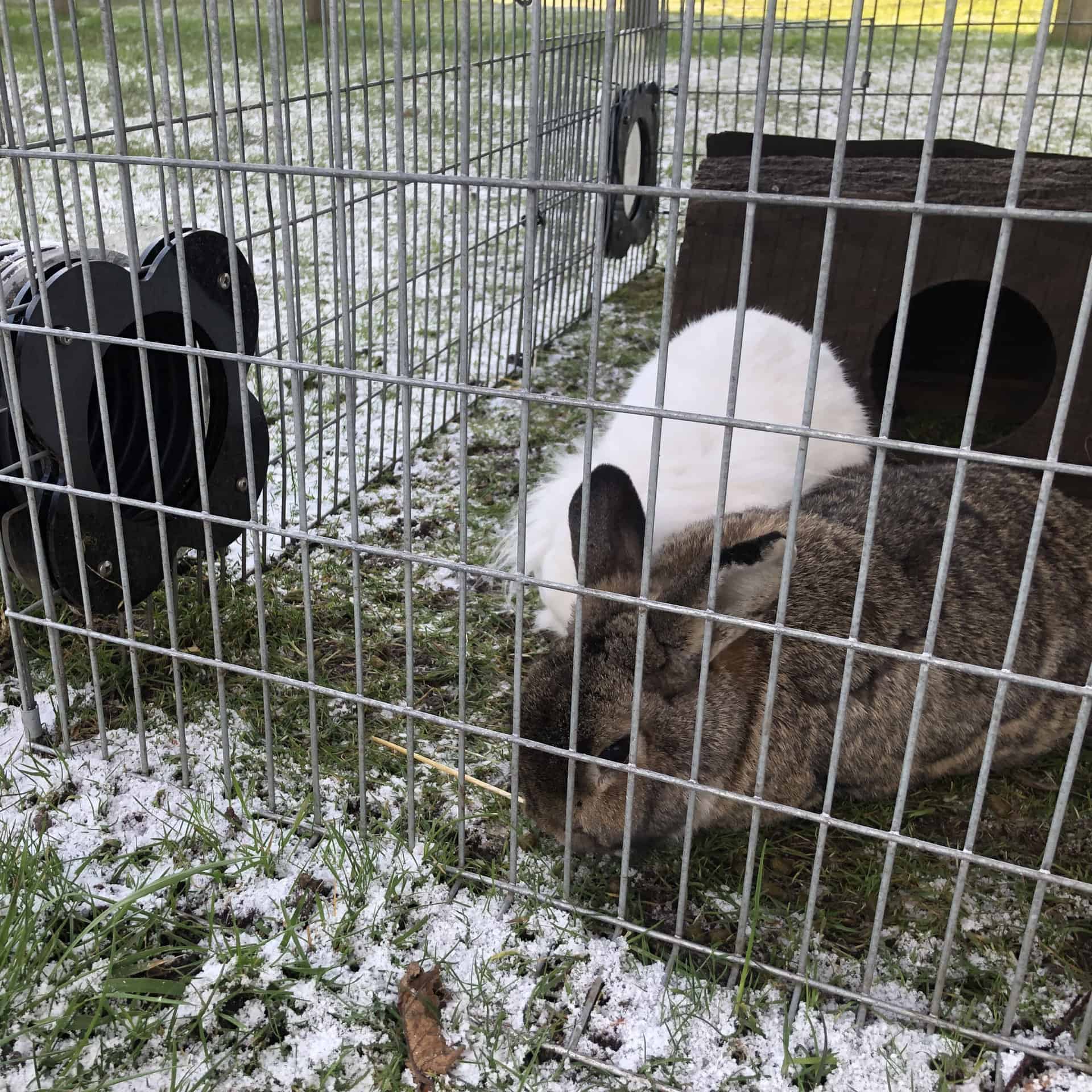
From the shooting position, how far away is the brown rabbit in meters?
2.01

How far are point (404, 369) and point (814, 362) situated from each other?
0.69 meters

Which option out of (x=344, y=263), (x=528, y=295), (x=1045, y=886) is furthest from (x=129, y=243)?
(x=1045, y=886)

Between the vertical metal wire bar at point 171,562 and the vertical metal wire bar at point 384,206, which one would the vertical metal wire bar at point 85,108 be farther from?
the vertical metal wire bar at point 384,206

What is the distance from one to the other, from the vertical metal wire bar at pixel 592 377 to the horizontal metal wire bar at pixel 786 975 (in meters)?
0.07

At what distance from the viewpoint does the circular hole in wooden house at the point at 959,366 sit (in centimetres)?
425

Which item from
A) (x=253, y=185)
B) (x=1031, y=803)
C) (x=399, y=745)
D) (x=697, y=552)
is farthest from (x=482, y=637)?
(x=253, y=185)

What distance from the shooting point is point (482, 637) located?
9.55 feet

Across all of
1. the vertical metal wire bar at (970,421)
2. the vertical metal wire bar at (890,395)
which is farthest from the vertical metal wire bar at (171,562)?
the vertical metal wire bar at (970,421)

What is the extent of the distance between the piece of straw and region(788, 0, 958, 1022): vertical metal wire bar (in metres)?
0.69

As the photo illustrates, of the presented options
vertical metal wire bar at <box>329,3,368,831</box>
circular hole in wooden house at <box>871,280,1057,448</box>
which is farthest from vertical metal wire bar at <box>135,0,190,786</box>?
circular hole in wooden house at <box>871,280,1057,448</box>

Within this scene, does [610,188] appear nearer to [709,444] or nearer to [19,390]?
[19,390]

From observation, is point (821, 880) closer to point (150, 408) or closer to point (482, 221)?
point (150, 408)

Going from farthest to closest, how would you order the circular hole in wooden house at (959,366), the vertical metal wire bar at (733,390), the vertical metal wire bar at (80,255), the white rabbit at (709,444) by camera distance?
the circular hole in wooden house at (959,366), the white rabbit at (709,444), the vertical metal wire bar at (80,255), the vertical metal wire bar at (733,390)

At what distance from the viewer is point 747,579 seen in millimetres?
1932
